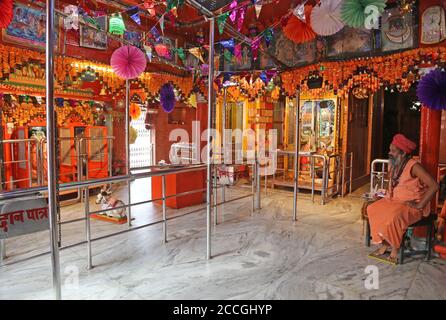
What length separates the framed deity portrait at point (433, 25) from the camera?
14.4 feet

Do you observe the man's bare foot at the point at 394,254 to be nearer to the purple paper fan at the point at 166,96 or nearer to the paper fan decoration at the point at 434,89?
the paper fan decoration at the point at 434,89

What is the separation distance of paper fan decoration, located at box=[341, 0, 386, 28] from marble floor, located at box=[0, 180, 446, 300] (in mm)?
2213

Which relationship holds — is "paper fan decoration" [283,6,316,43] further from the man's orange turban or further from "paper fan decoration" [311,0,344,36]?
the man's orange turban

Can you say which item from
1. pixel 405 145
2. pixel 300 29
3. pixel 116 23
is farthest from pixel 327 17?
pixel 116 23

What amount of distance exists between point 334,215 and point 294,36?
105 inches

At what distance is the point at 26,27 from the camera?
15.4 ft

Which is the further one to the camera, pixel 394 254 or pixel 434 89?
pixel 394 254

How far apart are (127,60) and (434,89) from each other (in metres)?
3.10

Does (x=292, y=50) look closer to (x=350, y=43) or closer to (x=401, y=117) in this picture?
(x=350, y=43)

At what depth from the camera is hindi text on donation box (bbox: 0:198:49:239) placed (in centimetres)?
195

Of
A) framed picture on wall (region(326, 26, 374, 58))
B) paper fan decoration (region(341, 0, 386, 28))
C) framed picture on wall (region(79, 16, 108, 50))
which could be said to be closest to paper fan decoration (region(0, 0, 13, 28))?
framed picture on wall (region(79, 16, 108, 50))

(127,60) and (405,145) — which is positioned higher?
(127,60)

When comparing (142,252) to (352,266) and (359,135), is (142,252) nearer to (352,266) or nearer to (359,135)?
(352,266)

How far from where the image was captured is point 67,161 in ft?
19.9
